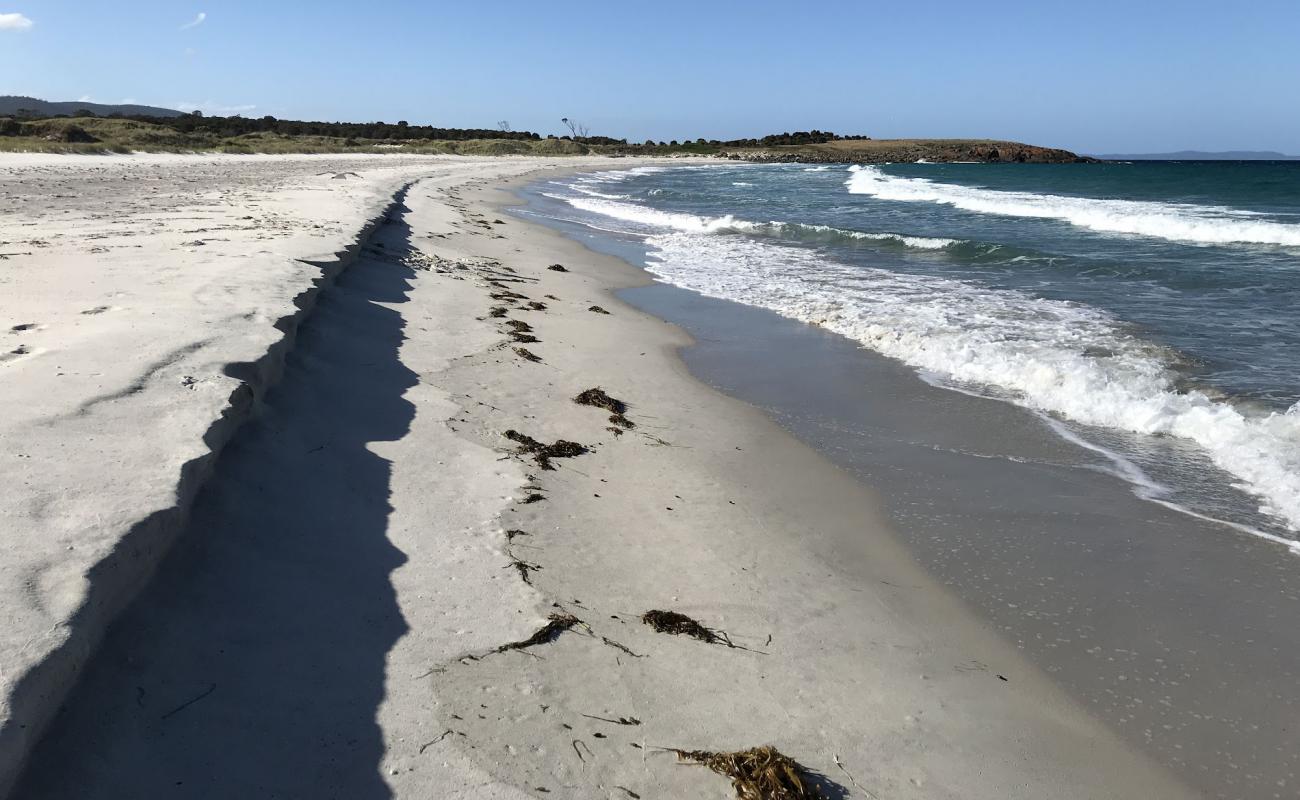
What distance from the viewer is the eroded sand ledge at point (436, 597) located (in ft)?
7.22

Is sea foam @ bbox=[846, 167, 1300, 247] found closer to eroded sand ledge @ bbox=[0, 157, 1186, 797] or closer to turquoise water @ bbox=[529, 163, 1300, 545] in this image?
turquoise water @ bbox=[529, 163, 1300, 545]

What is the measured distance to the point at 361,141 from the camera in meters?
62.5

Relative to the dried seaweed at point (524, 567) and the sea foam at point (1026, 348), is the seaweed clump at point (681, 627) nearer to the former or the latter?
the dried seaweed at point (524, 567)

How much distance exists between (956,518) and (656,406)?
243cm

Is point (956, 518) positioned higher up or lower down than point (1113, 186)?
lower down

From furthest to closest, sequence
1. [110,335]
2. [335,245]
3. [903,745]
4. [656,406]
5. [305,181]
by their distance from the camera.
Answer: [305,181], [335,245], [656,406], [110,335], [903,745]

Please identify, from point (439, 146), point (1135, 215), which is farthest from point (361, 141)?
point (1135, 215)

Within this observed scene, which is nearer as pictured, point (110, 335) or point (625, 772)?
point (625, 772)

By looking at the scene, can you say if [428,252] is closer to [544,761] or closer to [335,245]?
[335,245]

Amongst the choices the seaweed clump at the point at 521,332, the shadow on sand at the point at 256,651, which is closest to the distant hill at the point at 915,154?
the seaweed clump at the point at 521,332

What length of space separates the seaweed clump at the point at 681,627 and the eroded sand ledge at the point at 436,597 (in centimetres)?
5

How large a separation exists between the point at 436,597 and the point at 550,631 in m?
0.47

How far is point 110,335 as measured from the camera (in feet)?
14.3

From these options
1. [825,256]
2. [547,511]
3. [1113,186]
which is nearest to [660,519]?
[547,511]
